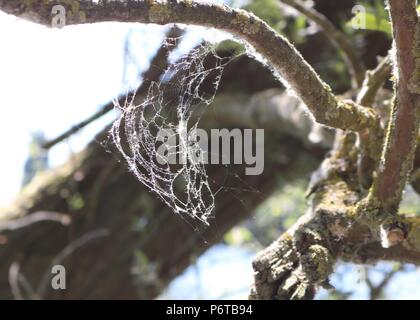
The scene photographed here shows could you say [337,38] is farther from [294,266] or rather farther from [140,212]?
[140,212]

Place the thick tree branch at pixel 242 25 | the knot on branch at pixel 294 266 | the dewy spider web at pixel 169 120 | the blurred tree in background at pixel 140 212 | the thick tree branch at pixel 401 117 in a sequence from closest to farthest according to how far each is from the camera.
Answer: the thick tree branch at pixel 242 25 < the thick tree branch at pixel 401 117 < the knot on branch at pixel 294 266 < the dewy spider web at pixel 169 120 < the blurred tree in background at pixel 140 212

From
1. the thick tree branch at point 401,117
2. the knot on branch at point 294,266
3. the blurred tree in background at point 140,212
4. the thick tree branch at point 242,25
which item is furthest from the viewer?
the blurred tree in background at point 140,212

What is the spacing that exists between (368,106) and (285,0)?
0.36m

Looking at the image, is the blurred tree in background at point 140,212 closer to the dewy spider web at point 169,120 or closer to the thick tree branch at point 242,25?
the dewy spider web at point 169,120

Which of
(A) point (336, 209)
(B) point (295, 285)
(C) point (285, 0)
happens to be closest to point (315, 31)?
(C) point (285, 0)

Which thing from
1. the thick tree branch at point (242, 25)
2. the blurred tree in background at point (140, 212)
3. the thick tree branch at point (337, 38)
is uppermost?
the thick tree branch at point (337, 38)

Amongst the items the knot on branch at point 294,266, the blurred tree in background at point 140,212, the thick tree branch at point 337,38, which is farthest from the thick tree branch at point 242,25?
the blurred tree in background at point 140,212

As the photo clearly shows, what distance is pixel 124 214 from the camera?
240 cm

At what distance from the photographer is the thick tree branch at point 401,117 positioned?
2.67 ft

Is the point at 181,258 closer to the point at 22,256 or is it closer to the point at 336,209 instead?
the point at 22,256

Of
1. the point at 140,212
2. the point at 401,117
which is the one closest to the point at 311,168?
the point at 140,212

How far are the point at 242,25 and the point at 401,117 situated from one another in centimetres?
31

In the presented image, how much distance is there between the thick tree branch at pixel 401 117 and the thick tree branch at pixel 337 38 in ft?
1.89

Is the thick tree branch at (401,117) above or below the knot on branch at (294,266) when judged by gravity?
above
